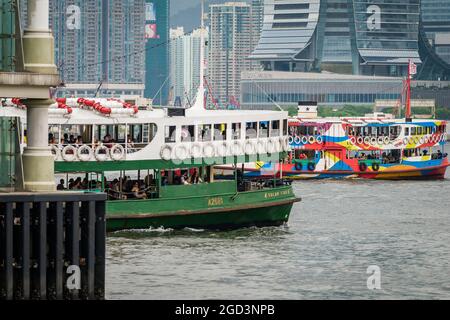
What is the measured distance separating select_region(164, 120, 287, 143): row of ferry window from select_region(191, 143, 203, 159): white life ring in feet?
0.94

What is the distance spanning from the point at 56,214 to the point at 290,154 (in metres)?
59.2

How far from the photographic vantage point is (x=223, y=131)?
62.0m

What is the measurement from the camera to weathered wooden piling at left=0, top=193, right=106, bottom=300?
3875cm

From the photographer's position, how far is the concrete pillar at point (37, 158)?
39.4 metres

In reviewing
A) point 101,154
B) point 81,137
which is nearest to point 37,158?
point 101,154

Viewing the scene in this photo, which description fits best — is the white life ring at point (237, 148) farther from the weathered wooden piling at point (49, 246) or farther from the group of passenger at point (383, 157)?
the group of passenger at point (383, 157)

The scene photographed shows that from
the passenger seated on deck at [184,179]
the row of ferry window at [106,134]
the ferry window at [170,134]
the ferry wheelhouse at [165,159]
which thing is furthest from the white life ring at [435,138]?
the ferry window at [170,134]

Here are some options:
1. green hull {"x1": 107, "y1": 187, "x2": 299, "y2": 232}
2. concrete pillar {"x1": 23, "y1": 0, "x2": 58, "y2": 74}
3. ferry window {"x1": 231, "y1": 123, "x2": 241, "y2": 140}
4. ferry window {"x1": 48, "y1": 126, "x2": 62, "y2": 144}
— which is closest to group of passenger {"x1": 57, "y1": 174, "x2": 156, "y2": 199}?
green hull {"x1": 107, "y1": 187, "x2": 299, "y2": 232}

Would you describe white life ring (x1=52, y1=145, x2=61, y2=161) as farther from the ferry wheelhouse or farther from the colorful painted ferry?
the colorful painted ferry

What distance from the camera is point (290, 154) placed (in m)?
97.6

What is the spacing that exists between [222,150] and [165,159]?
3.06 metres

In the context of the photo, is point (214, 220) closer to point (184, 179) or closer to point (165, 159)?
point (184, 179)
